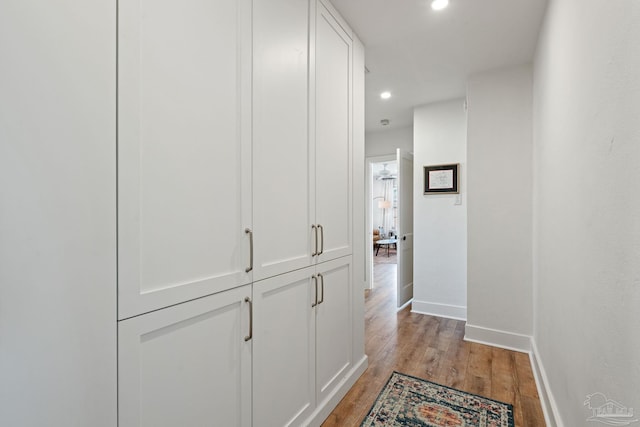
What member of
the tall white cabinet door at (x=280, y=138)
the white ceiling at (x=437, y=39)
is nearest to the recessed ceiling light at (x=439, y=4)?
the white ceiling at (x=437, y=39)

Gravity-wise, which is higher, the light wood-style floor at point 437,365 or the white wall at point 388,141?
the white wall at point 388,141

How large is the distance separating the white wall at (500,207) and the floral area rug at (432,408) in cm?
108

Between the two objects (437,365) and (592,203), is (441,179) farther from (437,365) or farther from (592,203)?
(592,203)

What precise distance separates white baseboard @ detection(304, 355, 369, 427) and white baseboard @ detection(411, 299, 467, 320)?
64.9 inches

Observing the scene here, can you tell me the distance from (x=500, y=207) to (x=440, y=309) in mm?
1526

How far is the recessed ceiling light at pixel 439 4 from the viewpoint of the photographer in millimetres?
1954

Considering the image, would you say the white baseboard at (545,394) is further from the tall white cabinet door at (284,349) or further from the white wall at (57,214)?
the white wall at (57,214)

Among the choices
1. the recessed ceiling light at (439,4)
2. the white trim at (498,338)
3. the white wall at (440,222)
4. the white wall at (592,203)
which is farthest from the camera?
the white wall at (440,222)

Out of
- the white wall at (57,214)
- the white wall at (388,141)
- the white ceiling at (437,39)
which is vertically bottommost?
the white wall at (57,214)

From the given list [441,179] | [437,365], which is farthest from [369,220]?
[437,365]

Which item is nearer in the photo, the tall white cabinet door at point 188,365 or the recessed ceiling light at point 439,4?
the tall white cabinet door at point 188,365

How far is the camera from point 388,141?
4855 millimetres

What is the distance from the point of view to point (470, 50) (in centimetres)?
256

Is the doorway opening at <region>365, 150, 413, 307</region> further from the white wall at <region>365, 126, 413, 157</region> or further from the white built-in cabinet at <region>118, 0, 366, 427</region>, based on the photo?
the white built-in cabinet at <region>118, 0, 366, 427</region>
